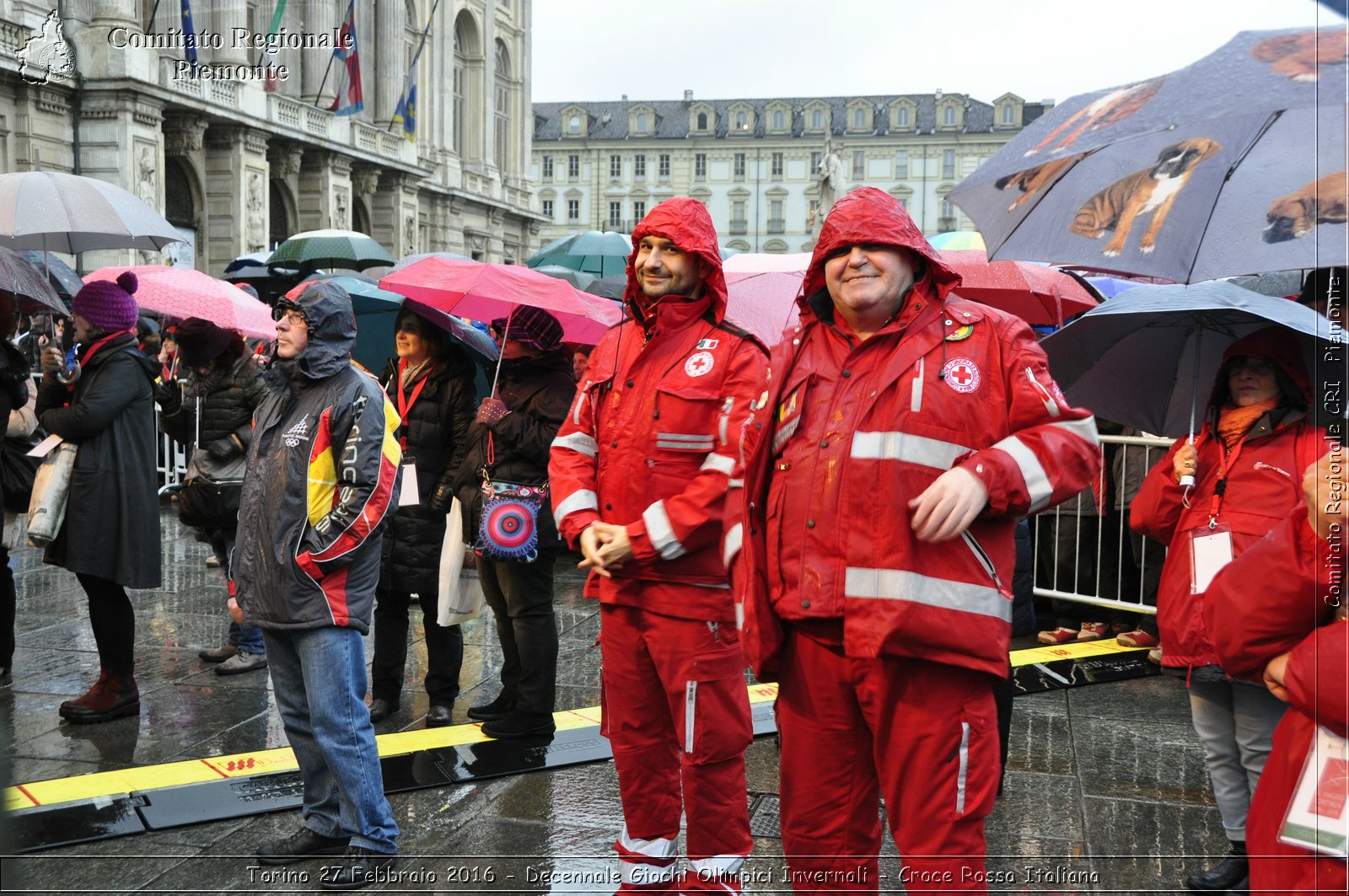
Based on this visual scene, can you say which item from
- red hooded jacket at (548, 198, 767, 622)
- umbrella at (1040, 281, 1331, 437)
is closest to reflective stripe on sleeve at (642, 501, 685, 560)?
red hooded jacket at (548, 198, 767, 622)

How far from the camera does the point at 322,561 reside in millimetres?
4113

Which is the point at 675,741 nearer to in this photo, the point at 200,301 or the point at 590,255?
the point at 200,301

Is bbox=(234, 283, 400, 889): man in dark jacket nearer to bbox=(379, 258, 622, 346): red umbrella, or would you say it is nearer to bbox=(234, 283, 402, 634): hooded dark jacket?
bbox=(234, 283, 402, 634): hooded dark jacket

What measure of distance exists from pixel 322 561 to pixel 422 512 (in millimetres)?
1884

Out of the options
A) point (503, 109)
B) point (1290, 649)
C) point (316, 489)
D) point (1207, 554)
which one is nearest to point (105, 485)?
point (316, 489)

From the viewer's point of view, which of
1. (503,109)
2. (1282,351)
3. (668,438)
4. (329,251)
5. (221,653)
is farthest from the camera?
(503,109)

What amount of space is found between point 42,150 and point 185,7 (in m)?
4.08

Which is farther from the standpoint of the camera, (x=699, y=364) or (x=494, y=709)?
(x=494, y=709)

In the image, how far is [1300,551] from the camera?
2.29m

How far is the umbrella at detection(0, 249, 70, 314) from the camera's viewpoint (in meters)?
6.35

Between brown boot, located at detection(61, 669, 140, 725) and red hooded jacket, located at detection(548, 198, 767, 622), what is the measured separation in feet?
10.2

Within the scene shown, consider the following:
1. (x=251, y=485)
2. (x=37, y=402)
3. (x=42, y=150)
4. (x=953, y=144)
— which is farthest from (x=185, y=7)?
(x=953, y=144)

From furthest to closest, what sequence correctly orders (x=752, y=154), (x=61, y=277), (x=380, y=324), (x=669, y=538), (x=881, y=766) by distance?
(x=752, y=154) → (x=61, y=277) → (x=380, y=324) → (x=669, y=538) → (x=881, y=766)

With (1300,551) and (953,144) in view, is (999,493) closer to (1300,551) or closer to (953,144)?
(1300,551)
